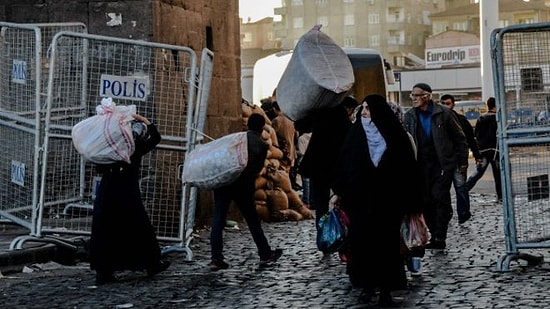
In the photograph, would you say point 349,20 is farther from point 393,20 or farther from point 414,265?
point 414,265

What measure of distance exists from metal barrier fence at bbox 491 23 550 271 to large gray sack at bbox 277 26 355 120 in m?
2.13

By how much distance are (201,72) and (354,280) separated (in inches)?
163

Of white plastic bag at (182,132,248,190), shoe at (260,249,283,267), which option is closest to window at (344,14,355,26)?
shoe at (260,249,283,267)

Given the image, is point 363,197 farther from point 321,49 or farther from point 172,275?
point 321,49

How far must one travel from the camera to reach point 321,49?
1240 cm

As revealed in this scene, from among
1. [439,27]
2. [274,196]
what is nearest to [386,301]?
[274,196]

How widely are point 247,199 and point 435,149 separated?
202 cm

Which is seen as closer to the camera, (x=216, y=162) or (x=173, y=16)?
(x=216, y=162)

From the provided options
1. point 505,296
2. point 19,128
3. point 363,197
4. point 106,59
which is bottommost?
point 505,296

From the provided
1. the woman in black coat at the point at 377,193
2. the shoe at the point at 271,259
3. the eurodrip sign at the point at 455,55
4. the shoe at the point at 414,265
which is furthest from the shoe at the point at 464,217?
the eurodrip sign at the point at 455,55

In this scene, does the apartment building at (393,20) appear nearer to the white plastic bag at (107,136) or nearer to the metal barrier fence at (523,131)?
the metal barrier fence at (523,131)

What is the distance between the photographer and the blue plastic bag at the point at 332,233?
9078mm

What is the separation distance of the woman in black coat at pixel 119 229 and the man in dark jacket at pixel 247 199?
77cm

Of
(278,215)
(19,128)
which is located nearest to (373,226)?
(19,128)
